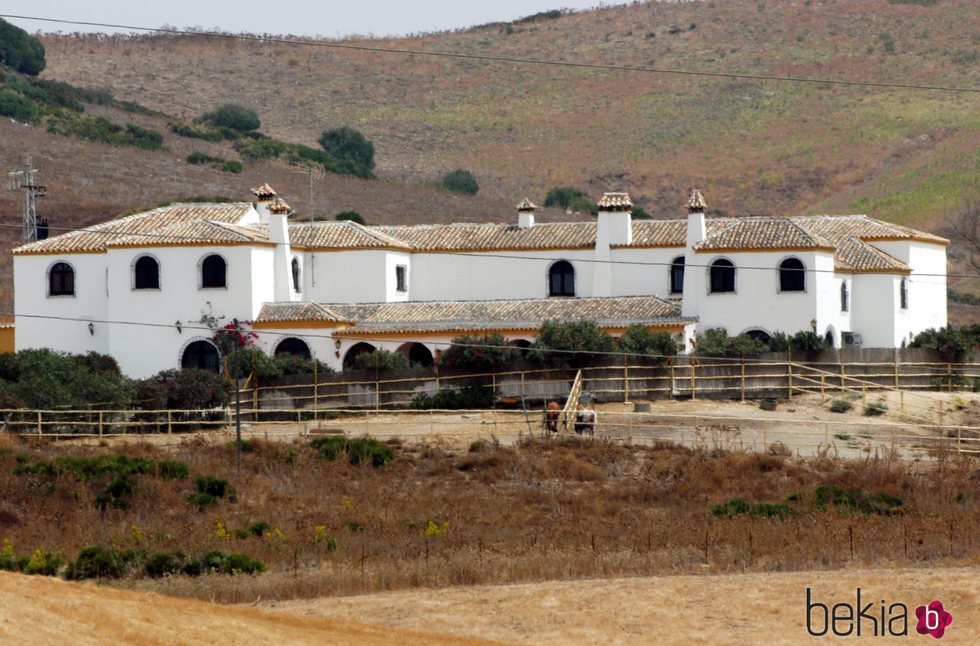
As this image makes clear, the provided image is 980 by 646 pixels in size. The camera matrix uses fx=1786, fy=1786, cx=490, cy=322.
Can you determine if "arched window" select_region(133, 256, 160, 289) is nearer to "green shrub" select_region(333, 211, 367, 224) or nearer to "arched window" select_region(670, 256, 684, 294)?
"arched window" select_region(670, 256, 684, 294)

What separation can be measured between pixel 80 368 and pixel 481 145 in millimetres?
87461

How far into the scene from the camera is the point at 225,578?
31.1m

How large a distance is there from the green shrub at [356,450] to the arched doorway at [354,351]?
9.76 meters

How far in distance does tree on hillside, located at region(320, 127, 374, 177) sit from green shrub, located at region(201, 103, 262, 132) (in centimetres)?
594

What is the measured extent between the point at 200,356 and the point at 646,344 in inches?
575

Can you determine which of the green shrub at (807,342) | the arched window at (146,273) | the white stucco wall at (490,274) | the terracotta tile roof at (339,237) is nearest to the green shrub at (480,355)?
the white stucco wall at (490,274)

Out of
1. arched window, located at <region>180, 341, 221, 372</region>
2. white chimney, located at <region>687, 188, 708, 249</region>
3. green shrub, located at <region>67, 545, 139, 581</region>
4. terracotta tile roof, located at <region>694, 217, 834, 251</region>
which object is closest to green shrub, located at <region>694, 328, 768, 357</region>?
terracotta tile roof, located at <region>694, 217, 834, 251</region>

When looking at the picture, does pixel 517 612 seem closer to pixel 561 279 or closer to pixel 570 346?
pixel 570 346

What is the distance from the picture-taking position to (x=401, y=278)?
204 ft

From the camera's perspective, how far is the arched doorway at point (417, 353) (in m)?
57.7

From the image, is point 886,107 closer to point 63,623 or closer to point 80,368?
point 80,368

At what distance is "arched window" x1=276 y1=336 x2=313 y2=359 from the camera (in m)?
57.3

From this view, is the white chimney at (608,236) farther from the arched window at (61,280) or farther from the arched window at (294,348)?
the arched window at (61,280)

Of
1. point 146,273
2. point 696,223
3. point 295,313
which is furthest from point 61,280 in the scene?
point 696,223
